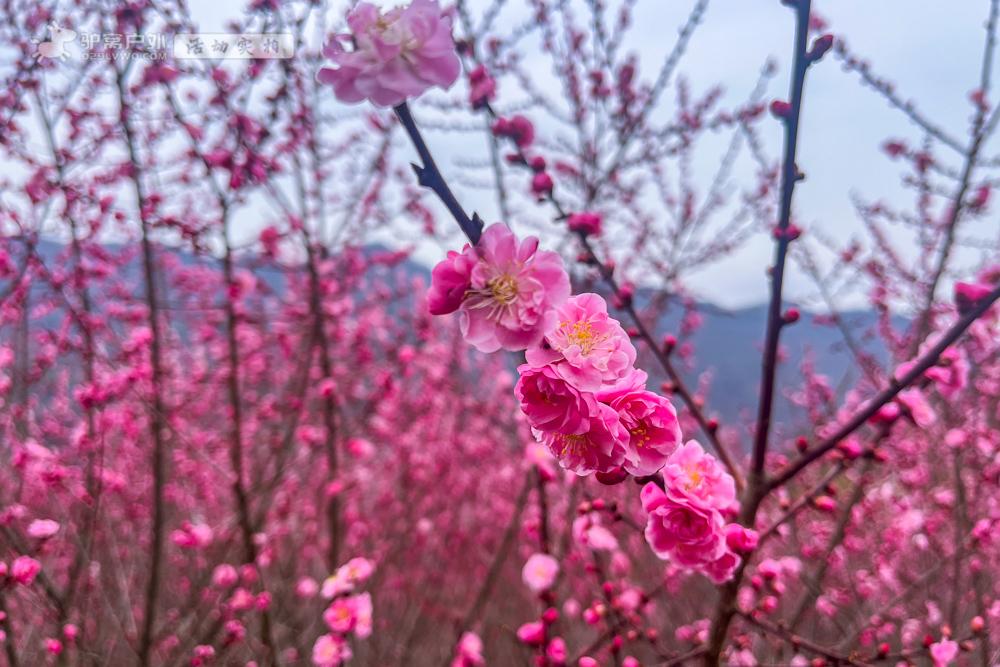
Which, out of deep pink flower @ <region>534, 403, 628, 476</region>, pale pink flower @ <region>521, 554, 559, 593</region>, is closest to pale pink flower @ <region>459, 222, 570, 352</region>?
deep pink flower @ <region>534, 403, 628, 476</region>

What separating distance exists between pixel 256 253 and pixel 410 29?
3514 mm

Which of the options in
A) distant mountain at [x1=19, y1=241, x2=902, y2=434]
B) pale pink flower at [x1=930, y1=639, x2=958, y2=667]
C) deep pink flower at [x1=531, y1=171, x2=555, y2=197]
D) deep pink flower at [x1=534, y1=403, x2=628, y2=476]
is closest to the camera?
deep pink flower at [x1=534, y1=403, x2=628, y2=476]

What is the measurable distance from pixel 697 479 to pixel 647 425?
34 centimetres

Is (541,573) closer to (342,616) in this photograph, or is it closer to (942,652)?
(342,616)

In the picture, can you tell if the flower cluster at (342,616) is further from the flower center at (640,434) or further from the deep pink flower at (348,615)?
the flower center at (640,434)

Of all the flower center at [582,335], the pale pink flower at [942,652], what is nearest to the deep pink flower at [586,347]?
the flower center at [582,335]

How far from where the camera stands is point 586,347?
34.6 inches

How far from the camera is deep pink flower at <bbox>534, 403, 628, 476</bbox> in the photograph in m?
0.90

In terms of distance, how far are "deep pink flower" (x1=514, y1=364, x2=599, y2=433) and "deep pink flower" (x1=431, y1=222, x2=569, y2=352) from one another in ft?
0.22

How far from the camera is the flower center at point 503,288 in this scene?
0.81 meters

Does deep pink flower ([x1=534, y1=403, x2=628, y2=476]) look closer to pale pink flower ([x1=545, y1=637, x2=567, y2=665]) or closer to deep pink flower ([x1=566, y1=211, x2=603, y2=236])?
deep pink flower ([x1=566, y1=211, x2=603, y2=236])

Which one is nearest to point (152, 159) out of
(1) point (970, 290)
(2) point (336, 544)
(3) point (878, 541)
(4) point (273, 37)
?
(4) point (273, 37)

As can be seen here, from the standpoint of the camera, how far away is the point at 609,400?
3.13 ft

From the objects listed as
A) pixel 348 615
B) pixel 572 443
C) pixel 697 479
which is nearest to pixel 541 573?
pixel 348 615
